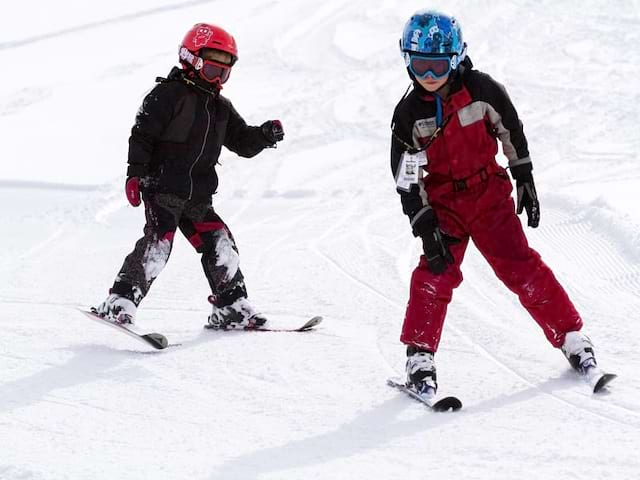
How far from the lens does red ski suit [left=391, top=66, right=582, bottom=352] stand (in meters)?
4.45

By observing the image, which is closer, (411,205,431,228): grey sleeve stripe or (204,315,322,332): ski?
(411,205,431,228): grey sleeve stripe

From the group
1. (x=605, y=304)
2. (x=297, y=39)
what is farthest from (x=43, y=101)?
(x=605, y=304)

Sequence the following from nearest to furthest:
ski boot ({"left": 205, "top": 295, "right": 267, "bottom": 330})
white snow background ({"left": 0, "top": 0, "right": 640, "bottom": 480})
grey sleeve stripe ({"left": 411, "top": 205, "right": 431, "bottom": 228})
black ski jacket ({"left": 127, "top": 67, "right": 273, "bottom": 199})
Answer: white snow background ({"left": 0, "top": 0, "right": 640, "bottom": 480})
grey sleeve stripe ({"left": 411, "top": 205, "right": 431, "bottom": 228})
black ski jacket ({"left": 127, "top": 67, "right": 273, "bottom": 199})
ski boot ({"left": 205, "top": 295, "right": 267, "bottom": 330})

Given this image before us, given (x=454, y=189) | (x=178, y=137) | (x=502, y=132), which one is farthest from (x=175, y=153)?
(x=502, y=132)

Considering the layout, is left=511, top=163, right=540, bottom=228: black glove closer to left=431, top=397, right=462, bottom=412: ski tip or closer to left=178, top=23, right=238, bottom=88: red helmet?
left=431, top=397, right=462, bottom=412: ski tip

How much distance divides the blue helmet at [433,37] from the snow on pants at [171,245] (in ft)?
5.49

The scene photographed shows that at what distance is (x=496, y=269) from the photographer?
4582 millimetres

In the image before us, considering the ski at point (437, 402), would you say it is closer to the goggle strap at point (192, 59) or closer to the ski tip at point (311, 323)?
the ski tip at point (311, 323)

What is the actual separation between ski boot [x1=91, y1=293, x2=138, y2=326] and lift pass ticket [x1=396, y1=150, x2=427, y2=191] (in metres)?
1.69

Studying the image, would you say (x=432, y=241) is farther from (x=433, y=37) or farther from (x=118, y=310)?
(x=118, y=310)

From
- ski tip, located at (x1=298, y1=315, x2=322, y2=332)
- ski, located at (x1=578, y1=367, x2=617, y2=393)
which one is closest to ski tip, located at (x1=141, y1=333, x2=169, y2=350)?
ski tip, located at (x1=298, y1=315, x2=322, y2=332)

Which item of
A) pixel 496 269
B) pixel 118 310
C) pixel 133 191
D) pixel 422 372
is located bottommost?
pixel 118 310

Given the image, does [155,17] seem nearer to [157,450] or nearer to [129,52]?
[129,52]

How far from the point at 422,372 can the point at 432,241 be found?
57 centimetres
